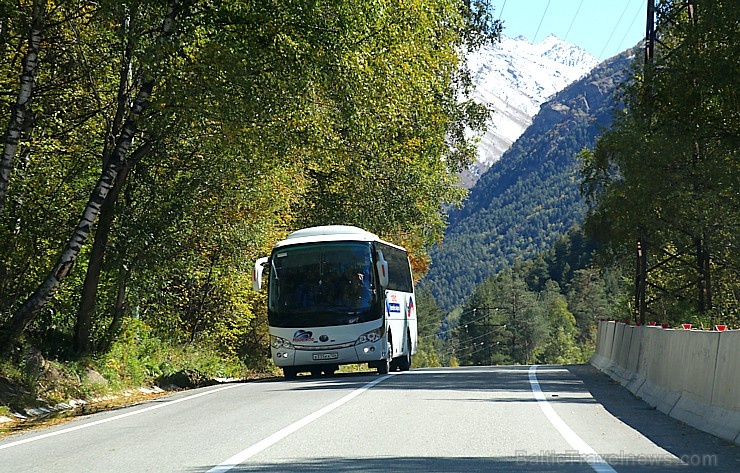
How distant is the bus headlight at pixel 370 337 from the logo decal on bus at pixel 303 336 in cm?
118

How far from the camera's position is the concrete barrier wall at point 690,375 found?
12.0 m

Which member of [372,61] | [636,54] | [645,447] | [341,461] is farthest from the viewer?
[636,54]

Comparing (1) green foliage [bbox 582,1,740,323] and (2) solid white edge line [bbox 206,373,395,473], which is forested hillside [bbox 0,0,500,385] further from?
(1) green foliage [bbox 582,1,740,323]

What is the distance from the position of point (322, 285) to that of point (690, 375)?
1376cm

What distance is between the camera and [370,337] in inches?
1051

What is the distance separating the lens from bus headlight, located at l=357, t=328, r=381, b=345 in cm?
2661

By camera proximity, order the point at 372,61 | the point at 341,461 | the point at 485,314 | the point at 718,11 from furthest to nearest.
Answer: the point at 485,314 → the point at 718,11 → the point at 372,61 → the point at 341,461

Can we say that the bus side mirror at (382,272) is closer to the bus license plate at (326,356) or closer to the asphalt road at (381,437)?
the bus license plate at (326,356)

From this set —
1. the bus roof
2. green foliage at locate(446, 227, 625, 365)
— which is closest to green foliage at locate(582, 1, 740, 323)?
the bus roof

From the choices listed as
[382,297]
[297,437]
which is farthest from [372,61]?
[297,437]

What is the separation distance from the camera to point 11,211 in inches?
786

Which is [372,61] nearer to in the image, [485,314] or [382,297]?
[382,297]

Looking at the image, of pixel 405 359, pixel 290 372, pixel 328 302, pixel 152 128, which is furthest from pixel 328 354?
pixel 152 128

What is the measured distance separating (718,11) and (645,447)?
51.3 ft
